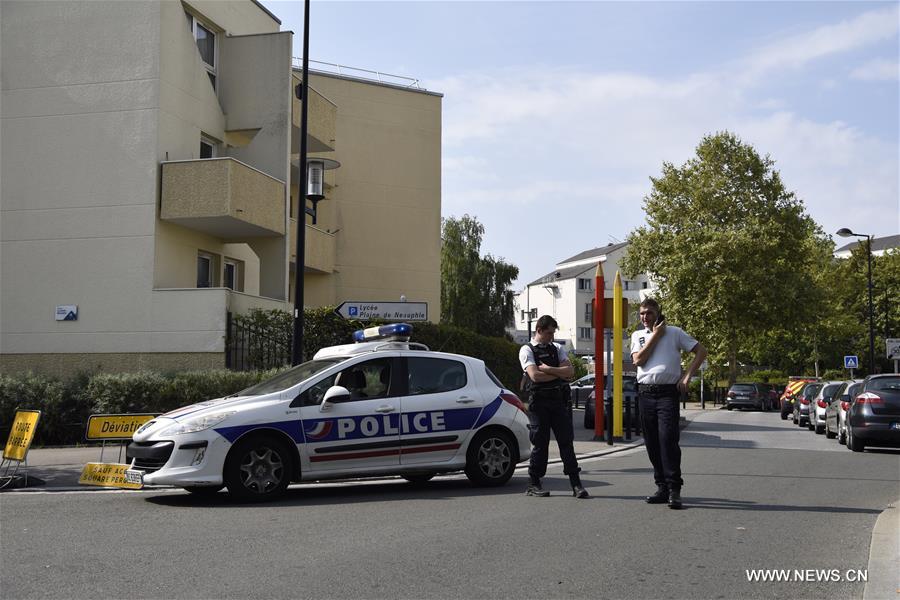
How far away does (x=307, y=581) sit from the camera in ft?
19.9

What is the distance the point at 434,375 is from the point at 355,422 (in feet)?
3.96

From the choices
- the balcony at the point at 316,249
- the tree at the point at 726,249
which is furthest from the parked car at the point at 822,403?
the tree at the point at 726,249

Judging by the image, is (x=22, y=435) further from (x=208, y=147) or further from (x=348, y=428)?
(x=208, y=147)

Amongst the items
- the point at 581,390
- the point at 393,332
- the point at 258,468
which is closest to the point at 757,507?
the point at 393,332

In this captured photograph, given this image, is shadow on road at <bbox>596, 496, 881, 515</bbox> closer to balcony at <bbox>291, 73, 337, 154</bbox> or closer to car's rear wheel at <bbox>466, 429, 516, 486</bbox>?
car's rear wheel at <bbox>466, 429, 516, 486</bbox>

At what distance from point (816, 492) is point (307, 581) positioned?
22.9 ft

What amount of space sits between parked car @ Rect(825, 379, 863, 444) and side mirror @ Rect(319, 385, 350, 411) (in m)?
13.0

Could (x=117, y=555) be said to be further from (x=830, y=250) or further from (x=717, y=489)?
(x=830, y=250)

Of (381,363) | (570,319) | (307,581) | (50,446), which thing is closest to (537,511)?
(381,363)

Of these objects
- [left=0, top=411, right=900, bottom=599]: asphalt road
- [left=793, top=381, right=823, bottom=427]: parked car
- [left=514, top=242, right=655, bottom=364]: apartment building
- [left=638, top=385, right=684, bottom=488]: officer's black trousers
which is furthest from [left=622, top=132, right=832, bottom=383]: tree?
[left=638, top=385, right=684, bottom=488]: officer's black trousers

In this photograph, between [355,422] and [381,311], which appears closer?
[355,422]

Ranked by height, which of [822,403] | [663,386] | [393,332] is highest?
[393,332]

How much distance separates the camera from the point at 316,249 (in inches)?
1084

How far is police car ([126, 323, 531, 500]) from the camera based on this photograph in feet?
31.9
